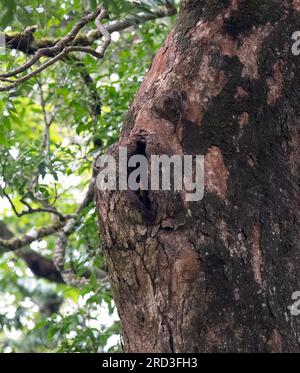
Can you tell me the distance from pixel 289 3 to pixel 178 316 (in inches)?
48.3

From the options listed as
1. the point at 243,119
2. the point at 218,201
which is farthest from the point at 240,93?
the point at 218,201

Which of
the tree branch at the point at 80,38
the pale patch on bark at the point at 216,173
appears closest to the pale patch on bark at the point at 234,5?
the pale patch on bark at the point at 216,173

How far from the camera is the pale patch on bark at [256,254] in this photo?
2.54 m

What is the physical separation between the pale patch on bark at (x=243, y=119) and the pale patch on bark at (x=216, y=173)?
0.42 feet

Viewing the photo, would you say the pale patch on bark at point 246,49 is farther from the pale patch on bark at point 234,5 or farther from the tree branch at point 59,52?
the tree branch at point 59,52

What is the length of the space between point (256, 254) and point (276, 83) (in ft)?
2.10

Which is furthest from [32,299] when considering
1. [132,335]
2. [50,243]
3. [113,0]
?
[113,0]

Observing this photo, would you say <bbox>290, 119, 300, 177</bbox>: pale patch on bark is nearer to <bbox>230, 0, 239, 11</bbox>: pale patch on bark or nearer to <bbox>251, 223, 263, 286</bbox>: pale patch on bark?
<bbox>251, 223, 263, 286</bbox>: pale patch on bark

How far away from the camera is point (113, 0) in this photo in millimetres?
2248

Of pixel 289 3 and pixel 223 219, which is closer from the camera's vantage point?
pixel 223 219

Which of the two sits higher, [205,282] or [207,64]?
[207,64]

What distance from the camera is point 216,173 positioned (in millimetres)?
2643

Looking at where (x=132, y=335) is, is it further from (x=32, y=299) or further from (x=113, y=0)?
(x=32, y=299)

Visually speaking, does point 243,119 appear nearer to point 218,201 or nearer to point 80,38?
point 218,201
